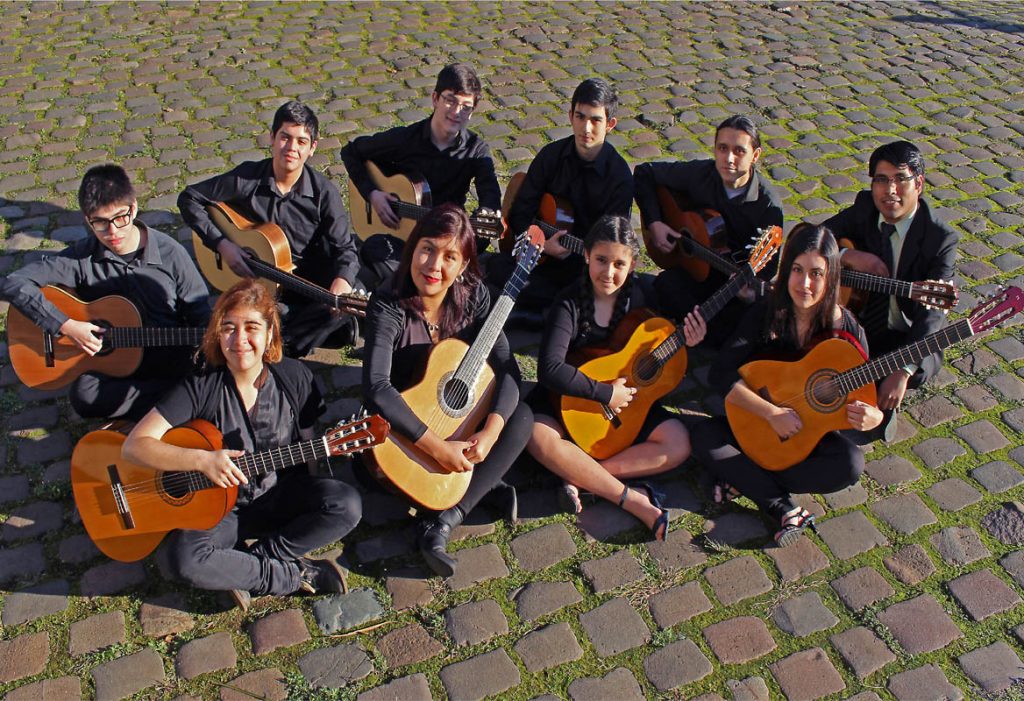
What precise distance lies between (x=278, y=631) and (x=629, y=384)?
6.20ft

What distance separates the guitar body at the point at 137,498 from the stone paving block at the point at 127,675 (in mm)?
418

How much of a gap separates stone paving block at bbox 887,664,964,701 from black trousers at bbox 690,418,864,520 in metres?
0.84

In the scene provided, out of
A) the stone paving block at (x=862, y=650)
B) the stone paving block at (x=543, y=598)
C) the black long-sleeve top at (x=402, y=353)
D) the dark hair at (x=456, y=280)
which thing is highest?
the dark hair at (x=456, y=280)

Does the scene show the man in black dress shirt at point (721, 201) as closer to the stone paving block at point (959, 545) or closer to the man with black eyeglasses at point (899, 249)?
the man with black eyeglasses at point (899, 249)

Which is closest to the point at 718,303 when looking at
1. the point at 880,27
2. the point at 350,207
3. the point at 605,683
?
the point at 605,683

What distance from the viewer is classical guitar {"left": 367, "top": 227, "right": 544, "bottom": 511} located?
12.8ft

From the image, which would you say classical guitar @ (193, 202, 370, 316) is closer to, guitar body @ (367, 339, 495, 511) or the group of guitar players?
the group of guitar players

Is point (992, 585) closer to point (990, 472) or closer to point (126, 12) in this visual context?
point (990, 472)

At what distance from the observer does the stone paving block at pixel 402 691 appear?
135 inches

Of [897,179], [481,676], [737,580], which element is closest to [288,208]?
[481,676]

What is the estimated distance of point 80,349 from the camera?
450cm

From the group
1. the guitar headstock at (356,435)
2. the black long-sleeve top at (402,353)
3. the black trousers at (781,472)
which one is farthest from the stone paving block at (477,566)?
the black trousers at (781,472)

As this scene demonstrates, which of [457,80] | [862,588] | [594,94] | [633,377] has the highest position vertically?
[594,94]

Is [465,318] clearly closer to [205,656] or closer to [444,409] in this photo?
[444,409]
